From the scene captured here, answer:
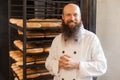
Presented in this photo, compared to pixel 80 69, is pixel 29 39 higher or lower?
higher

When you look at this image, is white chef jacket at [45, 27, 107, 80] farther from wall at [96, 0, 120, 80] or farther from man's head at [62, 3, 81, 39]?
wall at [96, 0, 120, 80]

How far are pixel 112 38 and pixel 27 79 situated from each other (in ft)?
3.61

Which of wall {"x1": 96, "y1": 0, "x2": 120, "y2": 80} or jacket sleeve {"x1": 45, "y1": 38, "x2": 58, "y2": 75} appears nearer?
jacket sleeve {"x1": 45, "y1": 38, "x2": 58, "y2": 75}

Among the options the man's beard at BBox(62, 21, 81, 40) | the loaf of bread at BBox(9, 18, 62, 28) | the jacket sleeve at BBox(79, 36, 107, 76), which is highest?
the loaf of bread at BBox(9, 18, 62, 28)

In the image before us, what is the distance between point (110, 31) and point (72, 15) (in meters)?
1.04

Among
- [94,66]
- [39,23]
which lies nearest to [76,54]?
[94,66]

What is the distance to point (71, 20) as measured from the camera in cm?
178

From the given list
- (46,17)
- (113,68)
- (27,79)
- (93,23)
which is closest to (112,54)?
(113,68)

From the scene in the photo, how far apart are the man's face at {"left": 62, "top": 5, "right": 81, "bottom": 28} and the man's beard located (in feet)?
0.10

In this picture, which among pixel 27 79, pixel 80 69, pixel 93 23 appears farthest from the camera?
pixel 93 23

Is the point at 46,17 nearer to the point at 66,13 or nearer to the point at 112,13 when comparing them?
the point at 112,13

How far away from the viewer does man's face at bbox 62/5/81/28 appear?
1.76 m

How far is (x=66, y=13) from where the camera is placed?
178cm

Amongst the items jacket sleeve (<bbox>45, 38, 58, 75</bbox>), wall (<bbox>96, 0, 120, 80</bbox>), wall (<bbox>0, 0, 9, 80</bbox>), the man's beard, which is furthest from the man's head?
wall (<bbox>0, 0, 9, 80</bbox>)
